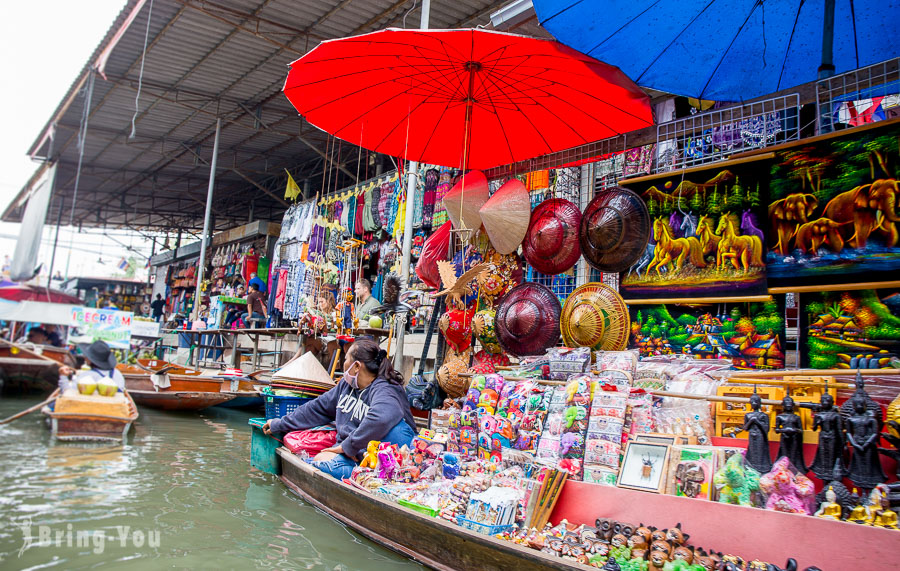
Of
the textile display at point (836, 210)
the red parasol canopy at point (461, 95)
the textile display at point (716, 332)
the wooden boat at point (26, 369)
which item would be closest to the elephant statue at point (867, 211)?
the textile display at point (836, 210)

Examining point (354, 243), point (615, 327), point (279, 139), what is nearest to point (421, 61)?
point (615, 327)

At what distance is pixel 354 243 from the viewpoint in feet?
28.7

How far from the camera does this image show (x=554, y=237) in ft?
16.9

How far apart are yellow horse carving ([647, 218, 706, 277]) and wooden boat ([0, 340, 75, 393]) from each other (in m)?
11.5

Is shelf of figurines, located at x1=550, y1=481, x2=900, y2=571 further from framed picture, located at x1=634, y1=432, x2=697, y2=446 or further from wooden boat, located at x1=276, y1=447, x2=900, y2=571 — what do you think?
framed picture, located at x1=634, y1=432, x2=697, y2=446

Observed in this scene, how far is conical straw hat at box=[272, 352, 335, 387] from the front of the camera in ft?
20.5

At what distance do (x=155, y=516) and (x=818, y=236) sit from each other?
5039mm

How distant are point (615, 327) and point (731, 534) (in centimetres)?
236

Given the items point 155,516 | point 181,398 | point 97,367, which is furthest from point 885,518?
point 181,398

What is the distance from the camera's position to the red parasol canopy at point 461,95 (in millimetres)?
3896

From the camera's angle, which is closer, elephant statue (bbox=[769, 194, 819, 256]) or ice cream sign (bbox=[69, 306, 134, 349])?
elephant statue (bbox=[769, 194, 819, 256])

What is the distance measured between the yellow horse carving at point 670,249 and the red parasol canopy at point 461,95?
90 cm

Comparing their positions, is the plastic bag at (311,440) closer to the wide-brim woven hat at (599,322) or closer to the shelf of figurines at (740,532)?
the wide-brim woven hat at (599,322)

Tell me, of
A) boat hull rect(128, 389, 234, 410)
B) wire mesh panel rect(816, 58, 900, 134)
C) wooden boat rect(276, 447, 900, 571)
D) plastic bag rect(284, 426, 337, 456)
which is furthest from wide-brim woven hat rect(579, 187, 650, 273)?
boat hull rect(128, 389, 234, 410)
